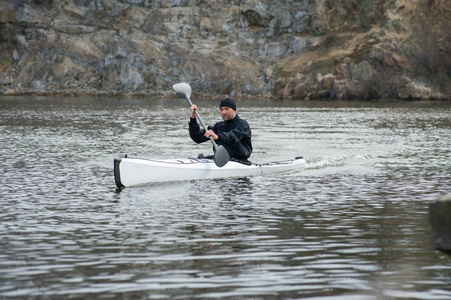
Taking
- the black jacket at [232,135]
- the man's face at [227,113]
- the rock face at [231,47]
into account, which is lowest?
the black jacket at [232,135]

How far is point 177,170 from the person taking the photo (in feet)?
55.7

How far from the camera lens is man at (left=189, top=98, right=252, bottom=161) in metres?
17.7

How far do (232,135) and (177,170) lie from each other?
1606 mm

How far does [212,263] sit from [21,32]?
9239 cm

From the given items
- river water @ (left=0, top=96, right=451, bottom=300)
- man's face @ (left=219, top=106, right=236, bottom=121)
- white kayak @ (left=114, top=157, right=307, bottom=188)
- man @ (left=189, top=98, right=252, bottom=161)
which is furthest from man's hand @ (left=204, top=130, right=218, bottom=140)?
river water @ (left=0, top=96, right=451, bottom=300)

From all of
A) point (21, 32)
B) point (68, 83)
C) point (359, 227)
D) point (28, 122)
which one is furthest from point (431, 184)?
point (21, 32)

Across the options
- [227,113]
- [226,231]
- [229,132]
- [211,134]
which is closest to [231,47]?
[227,113]

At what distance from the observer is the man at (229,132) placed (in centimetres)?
1769

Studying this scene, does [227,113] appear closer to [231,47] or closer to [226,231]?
[226,231]

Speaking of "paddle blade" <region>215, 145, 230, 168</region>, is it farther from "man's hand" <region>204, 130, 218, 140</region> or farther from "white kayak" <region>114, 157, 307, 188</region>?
"man's hand" <region>204, 130, 218, 140</region>

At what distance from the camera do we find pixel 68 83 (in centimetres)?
9050

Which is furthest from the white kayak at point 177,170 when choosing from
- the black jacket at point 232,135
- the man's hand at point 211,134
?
the man's hand at point 211,134

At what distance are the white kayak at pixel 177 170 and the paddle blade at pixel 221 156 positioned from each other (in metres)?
0.12

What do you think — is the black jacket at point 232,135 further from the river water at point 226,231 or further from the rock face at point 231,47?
the rock face at point 231,47
